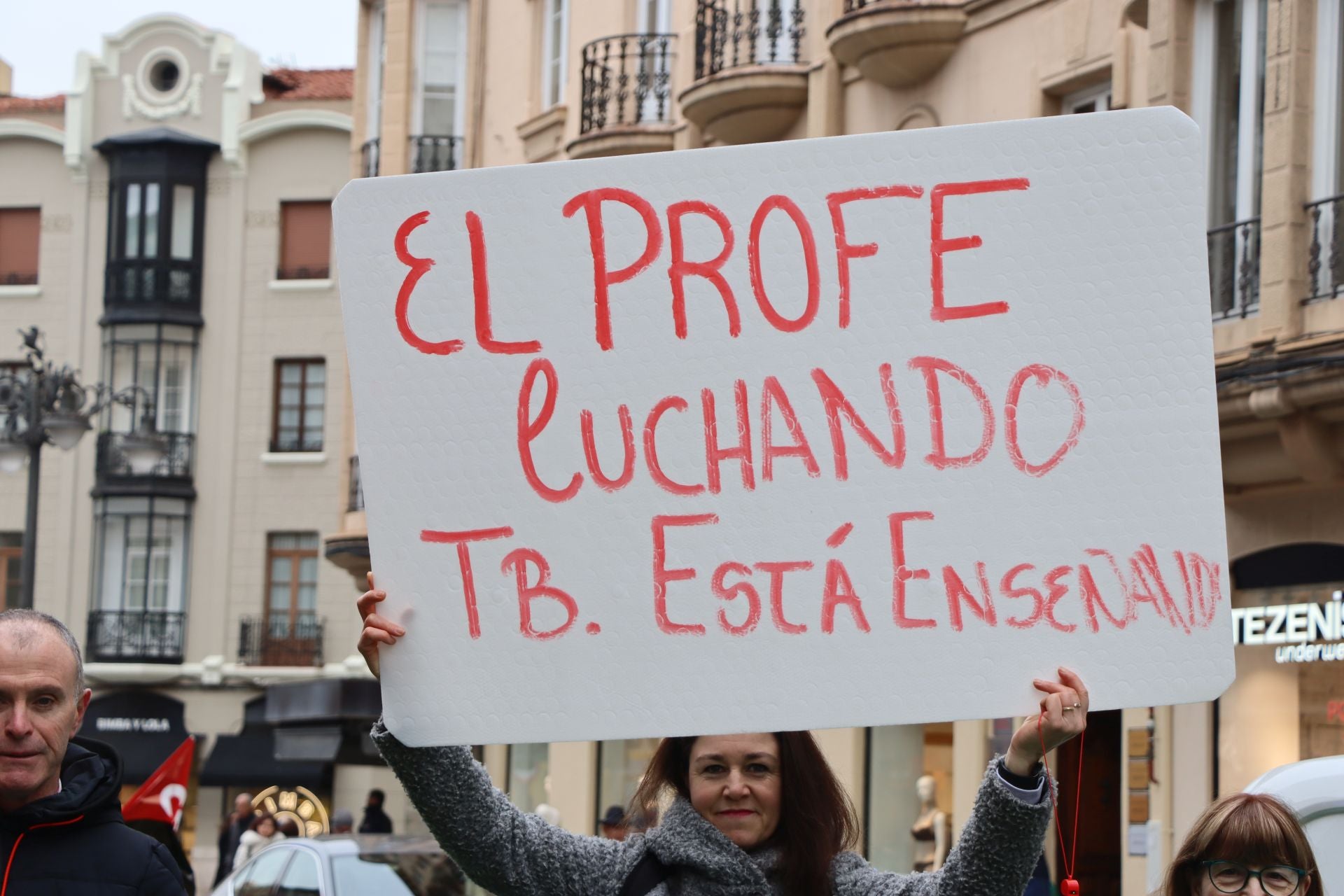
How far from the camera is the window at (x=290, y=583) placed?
42188 millimetres

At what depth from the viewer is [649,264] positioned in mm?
4133

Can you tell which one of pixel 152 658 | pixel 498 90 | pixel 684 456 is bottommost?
pixel 152 658

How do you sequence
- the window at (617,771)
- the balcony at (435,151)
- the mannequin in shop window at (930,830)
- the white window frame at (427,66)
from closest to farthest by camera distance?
the mannequin in shop window at (930,830) → the window at (617,771) → the balcony at (435,151) → the white window frame at (427,66)

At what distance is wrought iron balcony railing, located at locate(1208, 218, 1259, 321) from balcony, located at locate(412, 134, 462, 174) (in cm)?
1612

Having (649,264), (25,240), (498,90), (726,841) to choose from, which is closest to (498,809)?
(726,841)

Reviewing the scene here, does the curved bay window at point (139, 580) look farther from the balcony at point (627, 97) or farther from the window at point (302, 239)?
the balcony at point (627, 97)

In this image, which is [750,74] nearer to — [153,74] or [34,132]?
[34,132]

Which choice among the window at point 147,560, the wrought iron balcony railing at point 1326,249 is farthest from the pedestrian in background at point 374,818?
the window at point 147,560

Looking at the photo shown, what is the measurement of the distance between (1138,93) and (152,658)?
31.2 m

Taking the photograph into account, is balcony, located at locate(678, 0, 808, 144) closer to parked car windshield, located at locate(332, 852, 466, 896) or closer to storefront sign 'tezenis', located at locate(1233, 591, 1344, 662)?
storefront sign 'tezenis', located at locate(1233, 591, 1344, 662)

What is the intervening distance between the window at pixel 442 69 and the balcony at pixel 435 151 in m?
0.13

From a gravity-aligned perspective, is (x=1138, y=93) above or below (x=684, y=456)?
above

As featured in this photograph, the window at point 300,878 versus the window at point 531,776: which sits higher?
the window at point 300,878

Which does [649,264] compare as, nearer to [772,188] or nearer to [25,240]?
[772,188]
